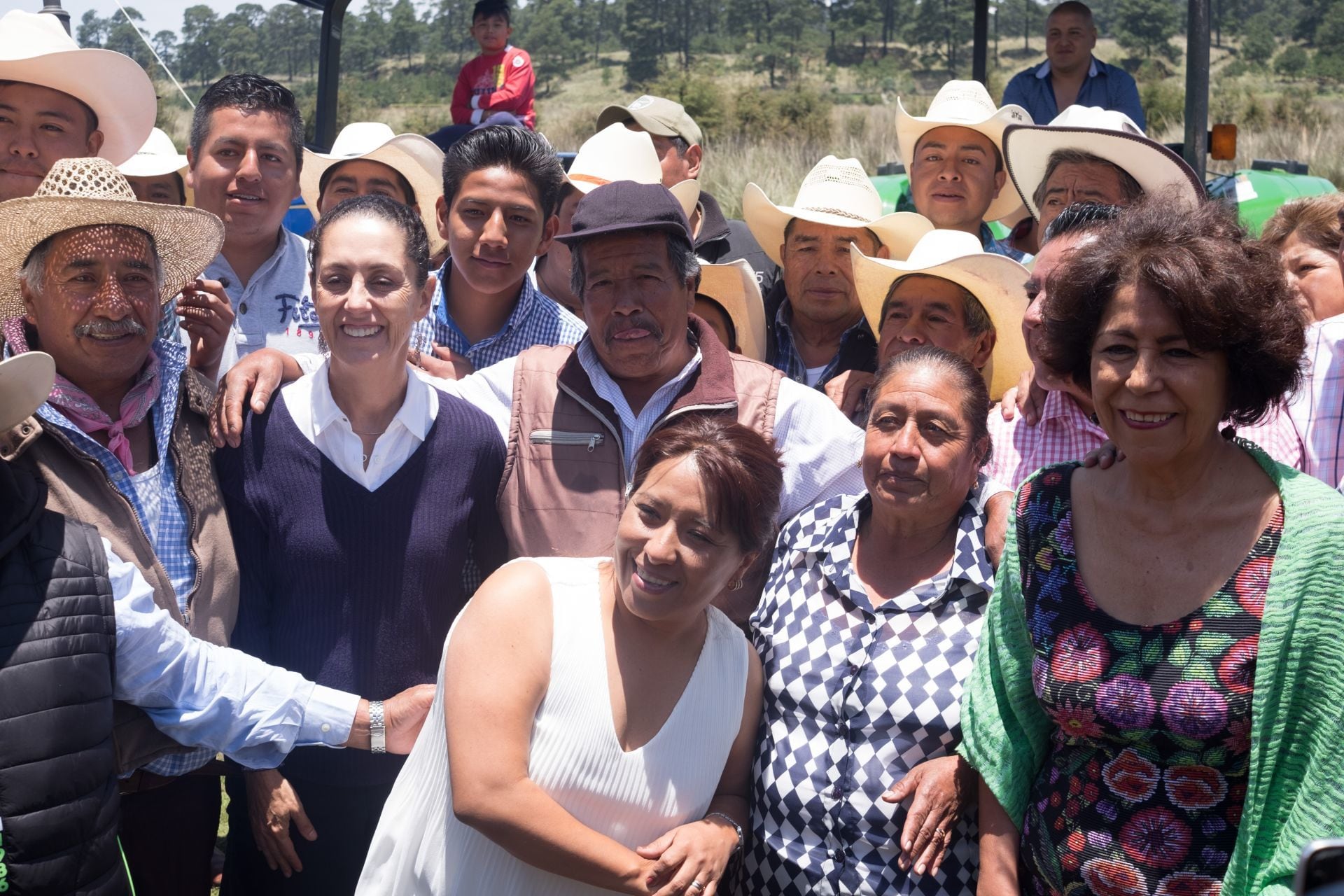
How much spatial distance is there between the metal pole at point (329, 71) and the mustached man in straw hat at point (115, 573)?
181 inches

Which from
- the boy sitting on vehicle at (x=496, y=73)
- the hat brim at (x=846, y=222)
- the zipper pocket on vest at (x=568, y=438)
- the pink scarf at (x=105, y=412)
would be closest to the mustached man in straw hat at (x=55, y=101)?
the pink scarf at (x=105, y=412)

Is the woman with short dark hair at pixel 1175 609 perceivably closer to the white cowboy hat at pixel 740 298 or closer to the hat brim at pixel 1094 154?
the hat brim at pixel 1094 154

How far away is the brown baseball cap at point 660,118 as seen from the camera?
20.7 feet

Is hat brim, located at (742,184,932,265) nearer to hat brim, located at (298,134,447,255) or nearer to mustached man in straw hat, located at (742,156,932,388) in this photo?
mustached man in straw hat, located at (742,156,932,388)

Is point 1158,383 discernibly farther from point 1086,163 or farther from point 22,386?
point 22,386

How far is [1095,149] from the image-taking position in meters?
4.50

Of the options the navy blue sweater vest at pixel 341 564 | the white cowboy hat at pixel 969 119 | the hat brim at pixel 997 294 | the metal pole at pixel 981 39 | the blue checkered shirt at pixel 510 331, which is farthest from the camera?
the metal pole at pixel 981 39

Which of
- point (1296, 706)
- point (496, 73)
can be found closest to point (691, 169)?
point (1296, 706)

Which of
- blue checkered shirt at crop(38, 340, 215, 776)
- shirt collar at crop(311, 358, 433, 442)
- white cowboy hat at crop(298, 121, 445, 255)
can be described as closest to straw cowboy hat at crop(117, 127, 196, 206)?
white cowboy hat at crop(298, 121, 445, 255)

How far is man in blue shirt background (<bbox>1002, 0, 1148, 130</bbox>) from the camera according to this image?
286 inches

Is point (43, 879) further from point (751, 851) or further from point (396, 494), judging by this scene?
point (751, 851)

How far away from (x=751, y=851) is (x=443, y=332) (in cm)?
238

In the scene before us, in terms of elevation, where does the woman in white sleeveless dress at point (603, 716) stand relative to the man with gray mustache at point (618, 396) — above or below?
below

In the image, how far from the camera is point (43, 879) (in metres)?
2.57
